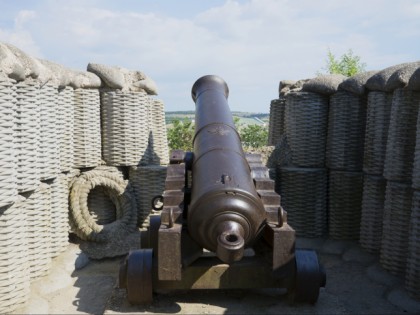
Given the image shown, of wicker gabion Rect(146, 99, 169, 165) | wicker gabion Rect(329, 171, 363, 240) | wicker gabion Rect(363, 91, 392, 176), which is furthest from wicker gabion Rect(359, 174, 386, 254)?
wicker gabion Rect(146, 99, 169, 165)

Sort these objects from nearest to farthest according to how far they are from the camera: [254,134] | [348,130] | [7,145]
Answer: [7,145] → [348,130] → [254,134]

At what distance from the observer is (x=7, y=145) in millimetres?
4391

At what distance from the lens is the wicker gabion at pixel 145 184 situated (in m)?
7.36

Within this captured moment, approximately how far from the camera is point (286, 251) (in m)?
4.09

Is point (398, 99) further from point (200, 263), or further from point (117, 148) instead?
point (117, 148)

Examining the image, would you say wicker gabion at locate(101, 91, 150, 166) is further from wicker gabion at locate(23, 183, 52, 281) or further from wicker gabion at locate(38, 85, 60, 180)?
wicker gabion at locate(23, 183, 52, 281)

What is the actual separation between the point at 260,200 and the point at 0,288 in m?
2.46

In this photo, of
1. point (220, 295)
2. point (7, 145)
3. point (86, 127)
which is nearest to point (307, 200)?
point (220, 295)

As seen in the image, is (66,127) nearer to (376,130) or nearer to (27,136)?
(27,136)

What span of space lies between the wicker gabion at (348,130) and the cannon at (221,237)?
248 centimetres

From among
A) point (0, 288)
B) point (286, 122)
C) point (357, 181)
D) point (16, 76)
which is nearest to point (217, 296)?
point (0, 288)

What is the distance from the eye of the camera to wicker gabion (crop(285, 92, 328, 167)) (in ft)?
24.4

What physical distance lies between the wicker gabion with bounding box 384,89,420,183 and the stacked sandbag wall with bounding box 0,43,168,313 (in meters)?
3.35

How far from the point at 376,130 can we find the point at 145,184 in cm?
336
